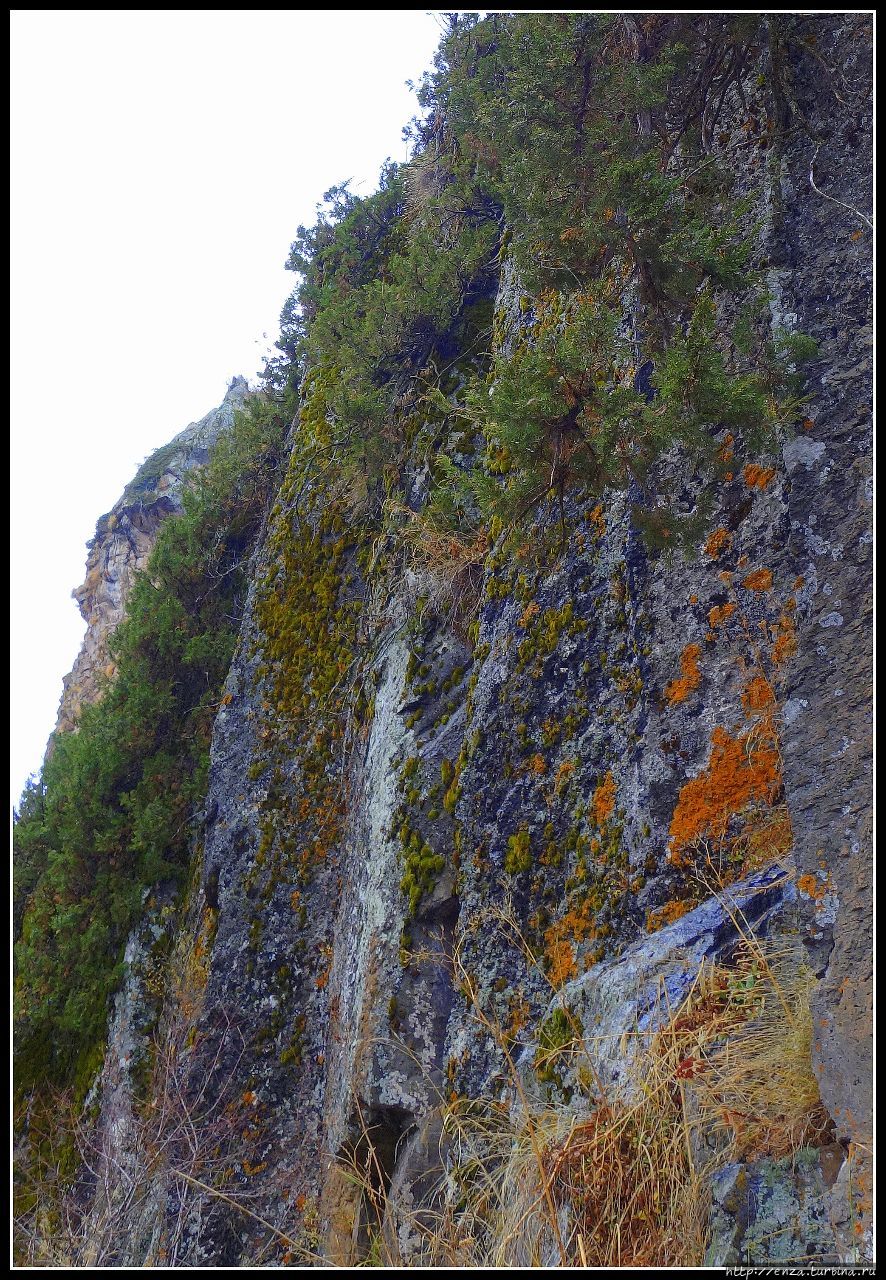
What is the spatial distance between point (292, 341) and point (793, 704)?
28.1ft

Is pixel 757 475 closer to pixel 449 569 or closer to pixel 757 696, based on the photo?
pixel 757 696

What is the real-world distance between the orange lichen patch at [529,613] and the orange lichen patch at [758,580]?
1189mm

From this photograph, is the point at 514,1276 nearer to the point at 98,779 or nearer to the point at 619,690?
the point at 619,690

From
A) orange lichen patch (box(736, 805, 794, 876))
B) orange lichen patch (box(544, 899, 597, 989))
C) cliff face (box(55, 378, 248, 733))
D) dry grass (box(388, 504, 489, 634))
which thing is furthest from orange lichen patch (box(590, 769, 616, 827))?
cliff face (box(55, 378, 248, 733))

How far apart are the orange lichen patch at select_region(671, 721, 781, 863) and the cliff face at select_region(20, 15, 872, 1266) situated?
0.01 meters

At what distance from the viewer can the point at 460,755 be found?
4.35m

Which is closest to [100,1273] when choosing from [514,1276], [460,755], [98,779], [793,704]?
[514,1276]

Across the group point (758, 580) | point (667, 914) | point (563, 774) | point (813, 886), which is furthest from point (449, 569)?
point (813, 886)

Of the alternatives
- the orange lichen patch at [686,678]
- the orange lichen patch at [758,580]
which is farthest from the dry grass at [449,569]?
the orange lichen patch at [758,580]

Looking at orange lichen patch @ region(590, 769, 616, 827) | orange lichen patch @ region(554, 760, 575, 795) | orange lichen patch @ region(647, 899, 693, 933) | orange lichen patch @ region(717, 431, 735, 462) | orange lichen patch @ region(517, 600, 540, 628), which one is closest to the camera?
orange lichen patch @ region(647, 899, 693, 933)

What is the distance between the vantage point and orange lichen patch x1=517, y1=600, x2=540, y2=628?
4016 millimetres

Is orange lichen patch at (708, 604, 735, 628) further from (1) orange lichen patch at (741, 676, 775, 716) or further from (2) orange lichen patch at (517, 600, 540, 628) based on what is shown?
(2) orange lichen patch at (517, 600, 540, 628)

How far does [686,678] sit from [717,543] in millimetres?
512

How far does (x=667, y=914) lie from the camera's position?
278 centimetres
